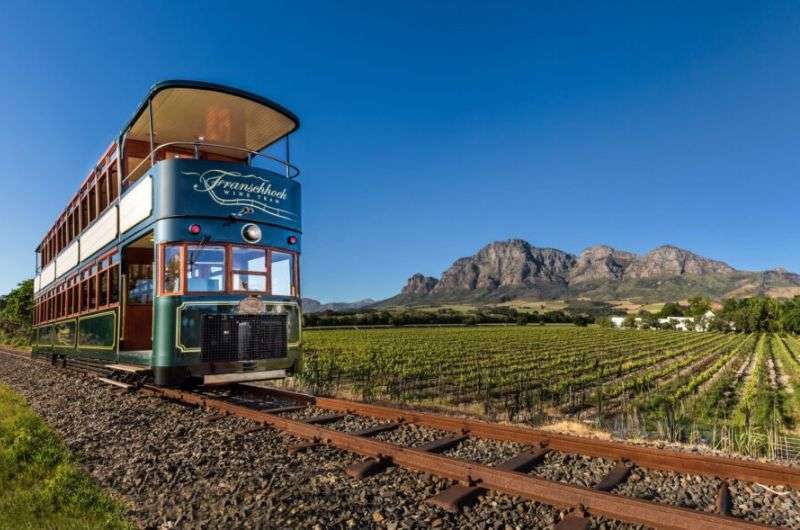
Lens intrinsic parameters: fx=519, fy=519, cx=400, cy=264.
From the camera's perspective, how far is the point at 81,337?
13.7m

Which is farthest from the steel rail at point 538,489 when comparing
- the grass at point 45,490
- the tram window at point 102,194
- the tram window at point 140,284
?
the tram window at point 102,194

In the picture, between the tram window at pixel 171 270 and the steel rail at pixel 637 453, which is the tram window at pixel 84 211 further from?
the steel rail at pixel 637 453

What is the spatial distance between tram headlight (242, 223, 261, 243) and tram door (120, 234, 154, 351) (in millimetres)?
3143

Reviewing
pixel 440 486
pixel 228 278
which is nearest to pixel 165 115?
pixel 228 278

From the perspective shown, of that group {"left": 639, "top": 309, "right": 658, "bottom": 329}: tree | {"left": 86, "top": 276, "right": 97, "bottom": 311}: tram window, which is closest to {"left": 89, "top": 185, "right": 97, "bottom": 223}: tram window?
{"left": 86, "top": 276, "right": 97, "bottom": 311}: tram window

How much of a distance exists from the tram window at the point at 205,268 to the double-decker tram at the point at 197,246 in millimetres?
18

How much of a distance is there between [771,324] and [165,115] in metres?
146

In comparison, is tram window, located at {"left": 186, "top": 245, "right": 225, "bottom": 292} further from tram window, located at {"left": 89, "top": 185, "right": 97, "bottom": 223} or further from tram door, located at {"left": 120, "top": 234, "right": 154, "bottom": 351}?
tram window, located at {"left": 89, "top": 185, "right": 97, "bottom": 223}

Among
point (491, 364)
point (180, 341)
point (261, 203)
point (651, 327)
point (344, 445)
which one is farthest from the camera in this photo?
point (651, 327)

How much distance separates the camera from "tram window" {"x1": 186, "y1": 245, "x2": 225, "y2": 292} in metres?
9.23

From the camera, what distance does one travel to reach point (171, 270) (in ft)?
30.2

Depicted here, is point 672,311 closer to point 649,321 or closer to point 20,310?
point 649,321

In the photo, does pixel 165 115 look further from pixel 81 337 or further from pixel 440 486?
pixel 440 486

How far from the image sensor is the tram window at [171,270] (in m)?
9.12
